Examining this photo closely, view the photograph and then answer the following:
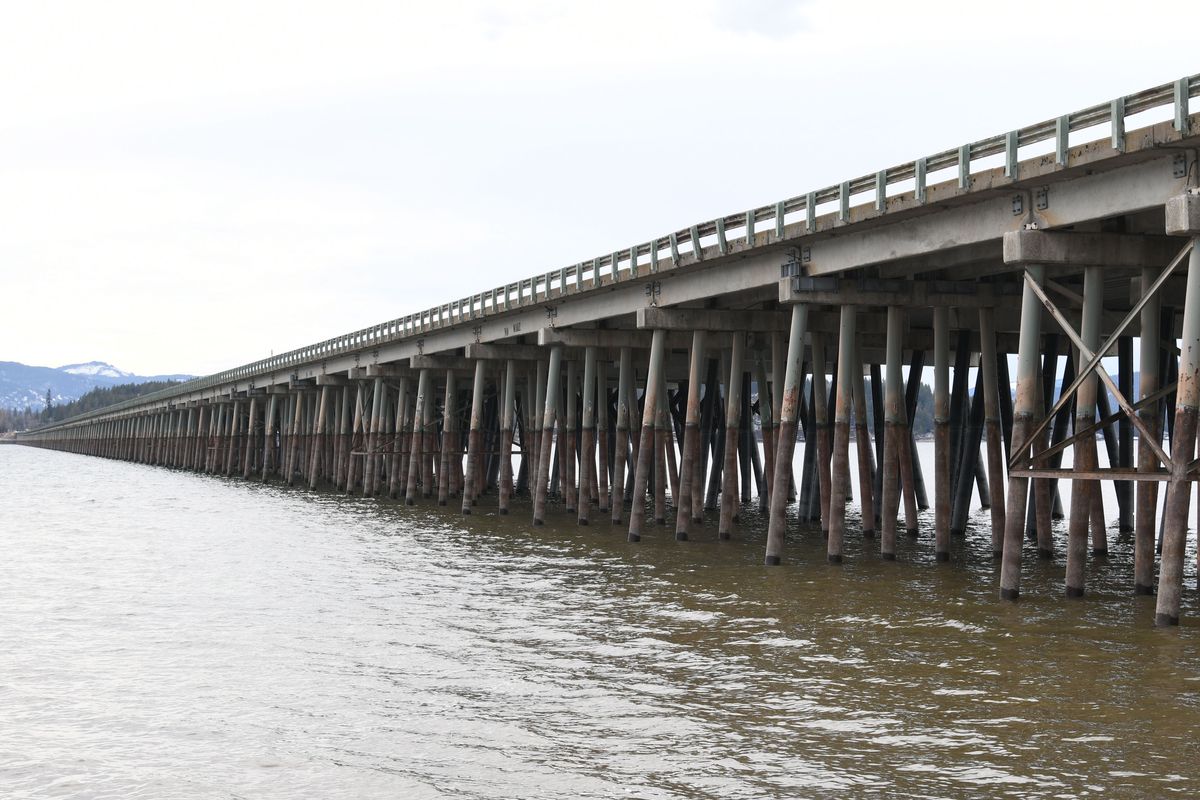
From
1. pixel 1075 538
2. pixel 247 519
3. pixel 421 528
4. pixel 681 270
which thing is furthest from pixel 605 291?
pixel 1075 538

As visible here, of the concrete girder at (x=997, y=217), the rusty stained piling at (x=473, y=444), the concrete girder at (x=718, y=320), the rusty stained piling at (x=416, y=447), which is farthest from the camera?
the rusty stained piling at (x=416, y=447)

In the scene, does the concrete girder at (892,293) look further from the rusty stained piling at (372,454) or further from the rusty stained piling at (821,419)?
the rusty stained piling at (372,454)

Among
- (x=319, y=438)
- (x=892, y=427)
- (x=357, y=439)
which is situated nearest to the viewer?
(x=892, y=427)

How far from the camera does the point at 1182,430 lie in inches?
599

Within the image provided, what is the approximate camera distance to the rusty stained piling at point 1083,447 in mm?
17922

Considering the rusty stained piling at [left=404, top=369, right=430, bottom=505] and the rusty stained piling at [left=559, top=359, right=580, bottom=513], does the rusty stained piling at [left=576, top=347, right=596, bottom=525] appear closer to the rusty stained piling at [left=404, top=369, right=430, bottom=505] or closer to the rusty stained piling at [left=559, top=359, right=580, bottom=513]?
the rusty stained piling at [left=559, top=359, right=580, bottom=513]

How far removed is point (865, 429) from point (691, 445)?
4185mm

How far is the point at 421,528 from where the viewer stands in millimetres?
34156

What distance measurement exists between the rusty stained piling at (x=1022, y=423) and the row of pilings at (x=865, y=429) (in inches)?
1.1

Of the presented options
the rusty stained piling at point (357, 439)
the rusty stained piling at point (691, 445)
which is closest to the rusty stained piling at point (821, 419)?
the rusty stained piling at point (691, 445)

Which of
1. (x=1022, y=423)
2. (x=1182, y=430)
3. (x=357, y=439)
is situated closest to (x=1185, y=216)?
(x=1182, y=430)

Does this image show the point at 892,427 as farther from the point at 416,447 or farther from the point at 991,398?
the point at 416,447

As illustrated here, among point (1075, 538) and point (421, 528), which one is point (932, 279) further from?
point (421, 528)

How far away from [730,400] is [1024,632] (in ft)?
44.7
